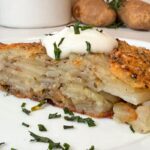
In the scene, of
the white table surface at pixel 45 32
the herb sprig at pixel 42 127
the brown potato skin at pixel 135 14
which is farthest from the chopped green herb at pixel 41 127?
the brown potato skin at pixel 135 14

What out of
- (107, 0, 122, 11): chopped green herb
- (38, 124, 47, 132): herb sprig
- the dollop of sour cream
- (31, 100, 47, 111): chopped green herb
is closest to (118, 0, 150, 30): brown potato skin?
(107, 0, 122, 11): chopped green herb

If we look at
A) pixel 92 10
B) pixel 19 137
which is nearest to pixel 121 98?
pixel 19 137

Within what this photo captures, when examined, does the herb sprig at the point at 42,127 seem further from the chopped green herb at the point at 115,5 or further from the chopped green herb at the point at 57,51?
the chopped green herb at the point at 115,5

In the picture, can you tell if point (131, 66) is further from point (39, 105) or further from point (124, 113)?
point (39, 105)

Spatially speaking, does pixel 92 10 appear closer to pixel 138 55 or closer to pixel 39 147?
pixel 138 55

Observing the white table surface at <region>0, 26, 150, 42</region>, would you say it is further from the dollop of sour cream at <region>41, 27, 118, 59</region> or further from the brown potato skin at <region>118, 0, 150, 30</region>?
the dollop of sour cream at <region>41, 27, 118, 59</region>

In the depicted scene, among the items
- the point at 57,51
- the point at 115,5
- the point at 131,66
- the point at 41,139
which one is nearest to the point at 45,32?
the point at 115,5
